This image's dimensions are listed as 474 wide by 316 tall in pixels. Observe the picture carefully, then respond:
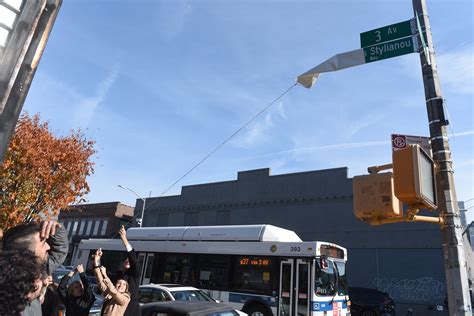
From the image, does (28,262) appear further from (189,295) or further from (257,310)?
(257,310)

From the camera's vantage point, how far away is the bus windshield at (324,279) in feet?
40.2

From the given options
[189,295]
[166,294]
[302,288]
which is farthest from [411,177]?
[302,288]

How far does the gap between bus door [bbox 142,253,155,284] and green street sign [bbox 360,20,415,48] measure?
514 inches

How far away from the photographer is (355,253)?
2688 centimetres

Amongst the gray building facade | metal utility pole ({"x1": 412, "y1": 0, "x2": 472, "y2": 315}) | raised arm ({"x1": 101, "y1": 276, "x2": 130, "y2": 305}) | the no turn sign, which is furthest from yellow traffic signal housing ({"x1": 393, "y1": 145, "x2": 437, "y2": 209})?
the gray building facade

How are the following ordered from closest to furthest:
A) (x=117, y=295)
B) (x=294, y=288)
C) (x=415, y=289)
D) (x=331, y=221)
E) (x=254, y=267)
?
→ 1. (x=117, y=295)
2. (x=294, y=288)
3. (x=254, y=267)
4. (x=415, y=289)
5. (x=331, y=221)

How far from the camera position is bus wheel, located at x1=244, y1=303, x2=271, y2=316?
494 inches

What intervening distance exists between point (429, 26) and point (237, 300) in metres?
10.7

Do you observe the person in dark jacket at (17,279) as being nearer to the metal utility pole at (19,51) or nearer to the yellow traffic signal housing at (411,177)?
the metal utility pole at (19,51)

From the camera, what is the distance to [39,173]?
15.8 m

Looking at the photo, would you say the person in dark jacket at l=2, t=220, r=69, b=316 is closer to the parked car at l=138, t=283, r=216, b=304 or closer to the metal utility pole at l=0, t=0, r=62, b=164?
the metal utility pole at l=0, t=0, r=62, b=164

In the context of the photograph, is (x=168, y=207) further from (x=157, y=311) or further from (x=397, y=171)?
(x=397, y=171)

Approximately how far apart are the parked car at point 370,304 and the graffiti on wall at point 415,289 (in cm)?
571

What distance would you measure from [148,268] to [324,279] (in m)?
7.49
